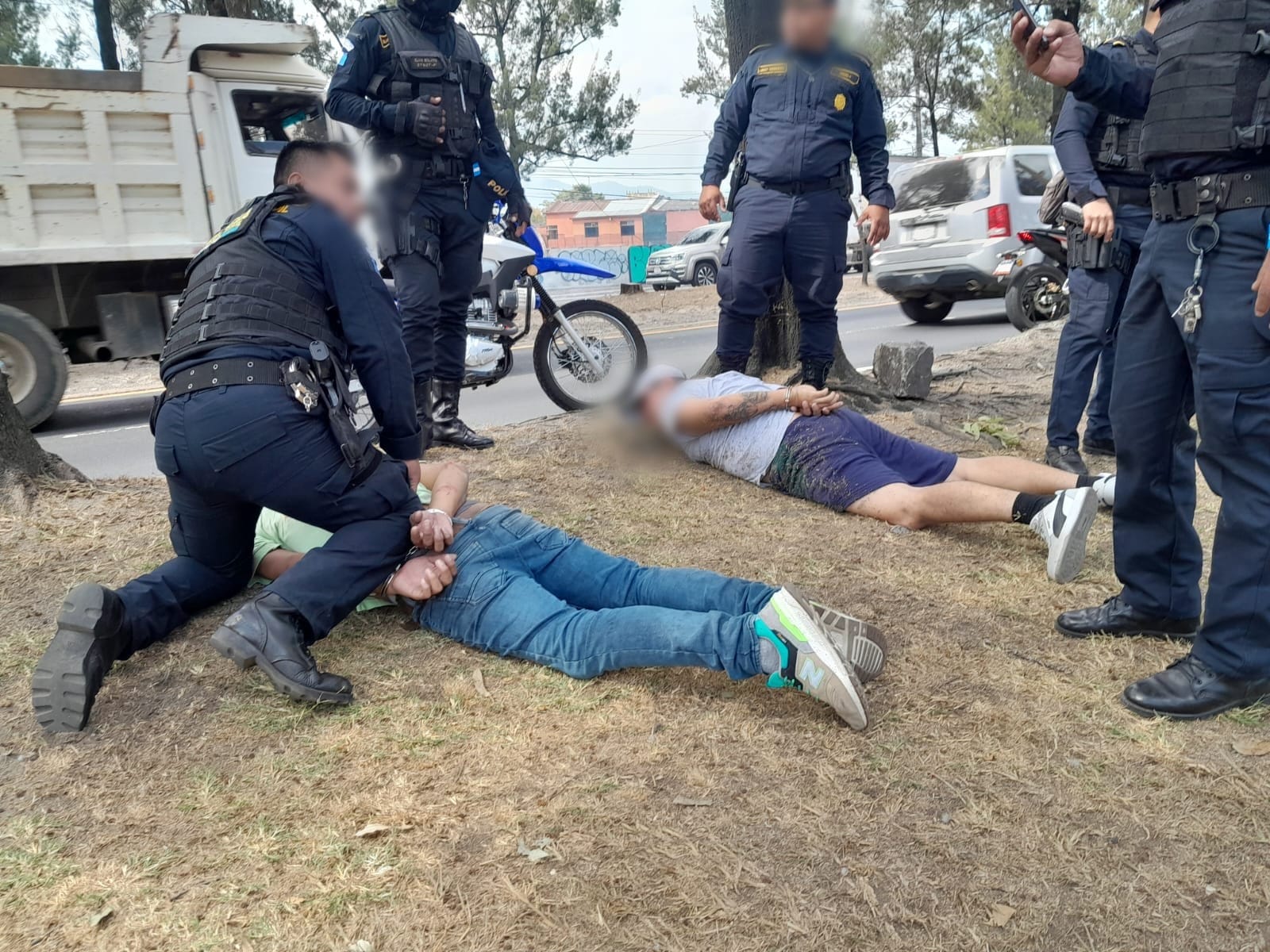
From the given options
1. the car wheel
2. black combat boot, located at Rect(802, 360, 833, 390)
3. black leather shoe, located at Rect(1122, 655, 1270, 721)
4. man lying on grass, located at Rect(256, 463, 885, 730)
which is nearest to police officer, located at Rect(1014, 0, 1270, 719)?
black leather shoe, located at Rect(1122, 655, 1270, 721)

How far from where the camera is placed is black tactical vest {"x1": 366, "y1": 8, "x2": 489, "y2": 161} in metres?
4.57

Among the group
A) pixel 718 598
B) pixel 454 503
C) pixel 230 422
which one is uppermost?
pixel 230 422

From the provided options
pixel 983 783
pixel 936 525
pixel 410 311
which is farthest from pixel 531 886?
pixel 410 311

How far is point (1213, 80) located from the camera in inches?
90.4

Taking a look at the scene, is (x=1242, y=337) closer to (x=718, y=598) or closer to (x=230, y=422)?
(x=718, y=598)

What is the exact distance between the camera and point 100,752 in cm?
232

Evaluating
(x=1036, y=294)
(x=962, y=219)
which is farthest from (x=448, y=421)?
(x=962, y=219)

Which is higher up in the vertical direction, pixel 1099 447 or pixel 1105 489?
pixel 1105 489

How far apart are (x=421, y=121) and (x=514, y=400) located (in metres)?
4.01

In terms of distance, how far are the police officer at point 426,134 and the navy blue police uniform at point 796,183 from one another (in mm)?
1235

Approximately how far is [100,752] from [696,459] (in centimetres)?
256

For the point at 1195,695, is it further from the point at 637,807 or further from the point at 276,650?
the point at 276,650

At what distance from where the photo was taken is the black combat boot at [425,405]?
487cm

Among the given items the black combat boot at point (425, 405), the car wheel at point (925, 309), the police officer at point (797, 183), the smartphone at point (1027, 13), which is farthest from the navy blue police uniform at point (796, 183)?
the car wheel at point (925, 309)
